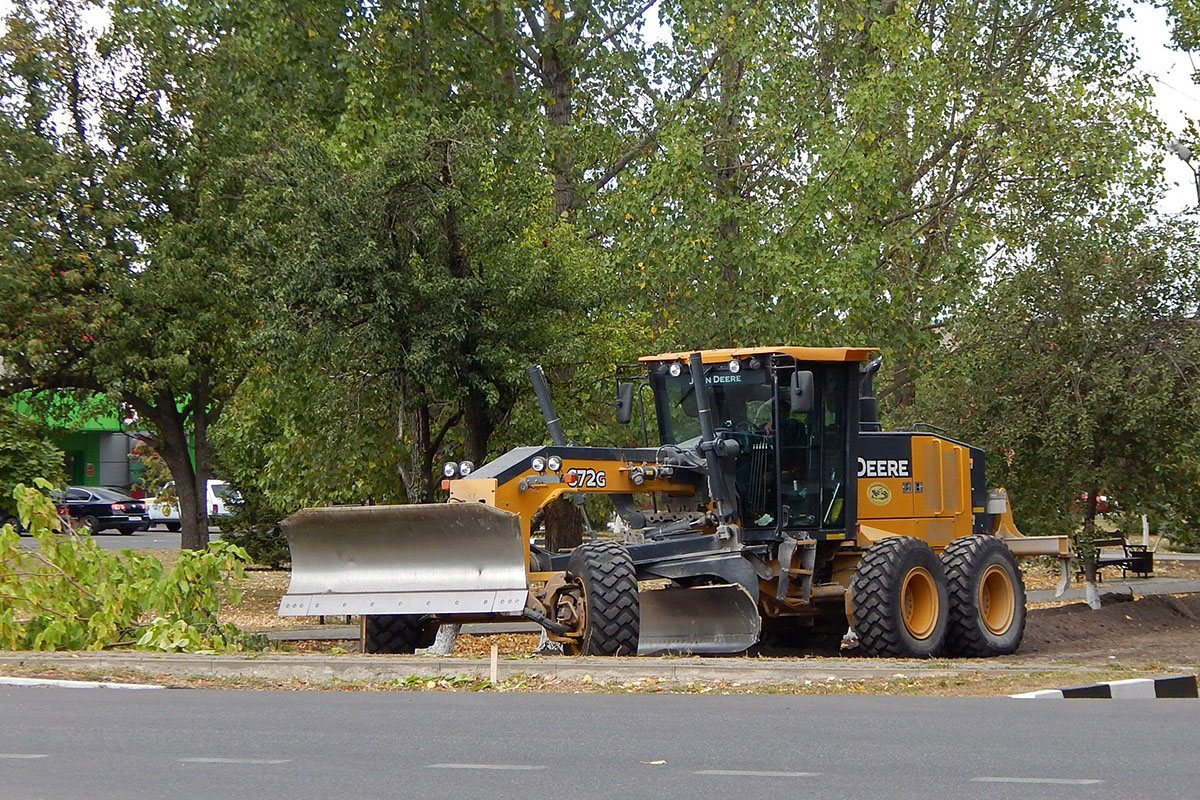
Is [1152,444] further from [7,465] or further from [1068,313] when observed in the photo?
[7,465]

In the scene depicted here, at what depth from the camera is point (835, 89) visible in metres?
28.5

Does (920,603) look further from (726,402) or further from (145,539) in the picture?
(145,539)

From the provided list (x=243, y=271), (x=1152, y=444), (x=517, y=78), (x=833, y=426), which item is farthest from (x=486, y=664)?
(x=517, y=78)

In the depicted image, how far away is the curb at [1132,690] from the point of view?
40.1ft

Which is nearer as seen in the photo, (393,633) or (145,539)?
(393,633)

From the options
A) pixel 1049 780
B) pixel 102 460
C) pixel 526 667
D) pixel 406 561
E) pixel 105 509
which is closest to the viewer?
pixel 1049 780

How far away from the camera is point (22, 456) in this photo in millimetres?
33219

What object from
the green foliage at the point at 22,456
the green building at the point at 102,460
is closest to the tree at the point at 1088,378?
the green foliage at the point at 22,456

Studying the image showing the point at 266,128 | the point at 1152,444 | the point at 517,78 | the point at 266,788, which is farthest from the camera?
the point at 517,78

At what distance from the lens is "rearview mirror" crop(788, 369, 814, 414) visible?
1595 cm

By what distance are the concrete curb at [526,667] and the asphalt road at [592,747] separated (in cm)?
94

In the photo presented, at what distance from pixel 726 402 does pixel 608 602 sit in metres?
3.16

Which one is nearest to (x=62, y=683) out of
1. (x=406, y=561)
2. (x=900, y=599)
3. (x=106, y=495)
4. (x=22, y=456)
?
(x=406, y=561)

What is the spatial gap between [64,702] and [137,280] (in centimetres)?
1770
